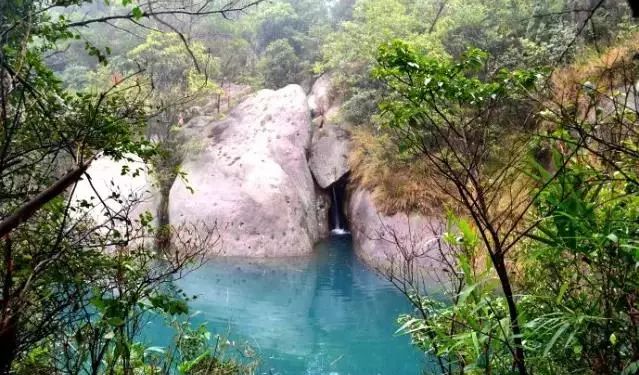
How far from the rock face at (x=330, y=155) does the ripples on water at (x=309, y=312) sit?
5.07 ft

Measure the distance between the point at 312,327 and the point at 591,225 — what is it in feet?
13.8

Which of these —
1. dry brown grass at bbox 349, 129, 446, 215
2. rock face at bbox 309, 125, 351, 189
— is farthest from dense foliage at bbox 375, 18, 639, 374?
rock face at bbox 309, 125, 351, 189

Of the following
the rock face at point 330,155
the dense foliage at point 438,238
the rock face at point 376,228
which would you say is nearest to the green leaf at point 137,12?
the dense foliage at point 438,238

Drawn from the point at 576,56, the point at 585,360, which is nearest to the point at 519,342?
the point at 585,360

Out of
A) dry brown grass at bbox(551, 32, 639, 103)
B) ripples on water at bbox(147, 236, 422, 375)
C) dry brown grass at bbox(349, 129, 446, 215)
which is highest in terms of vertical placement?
dry brown grass at bbox(551, 32, 639, 103)

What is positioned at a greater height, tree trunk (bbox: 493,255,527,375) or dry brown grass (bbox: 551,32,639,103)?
dry brown grass (bbox: 551,32,639,103)

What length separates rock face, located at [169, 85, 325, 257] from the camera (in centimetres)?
820

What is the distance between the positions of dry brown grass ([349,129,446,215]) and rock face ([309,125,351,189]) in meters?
0.75

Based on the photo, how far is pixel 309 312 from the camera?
5.87 m

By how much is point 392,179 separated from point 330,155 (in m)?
2.09

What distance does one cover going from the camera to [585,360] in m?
1.44

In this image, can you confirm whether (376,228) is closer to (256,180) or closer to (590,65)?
(256,180)

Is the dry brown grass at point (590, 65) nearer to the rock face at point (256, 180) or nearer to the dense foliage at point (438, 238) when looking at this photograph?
the dense foliage at point (438, 238)

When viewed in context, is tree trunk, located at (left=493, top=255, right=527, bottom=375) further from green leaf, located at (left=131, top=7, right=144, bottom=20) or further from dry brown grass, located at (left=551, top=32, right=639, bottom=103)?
dry brown grass, located at (left=551, top=32, right=639, bottom=103)
